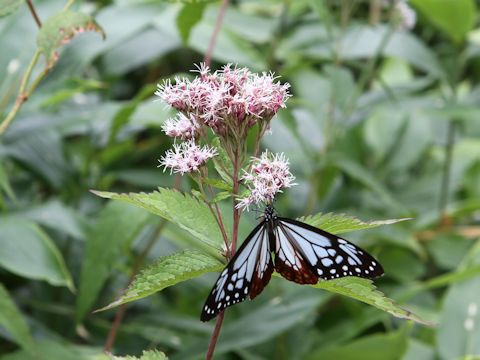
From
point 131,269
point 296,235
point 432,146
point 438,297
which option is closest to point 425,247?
point 438,297

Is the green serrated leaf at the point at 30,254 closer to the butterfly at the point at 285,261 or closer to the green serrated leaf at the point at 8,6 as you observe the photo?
the green serrated leaf at the point at 8,6

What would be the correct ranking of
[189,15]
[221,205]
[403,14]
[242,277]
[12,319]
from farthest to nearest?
[403,14], [221,205], [189,15], [12,319], [242,277]

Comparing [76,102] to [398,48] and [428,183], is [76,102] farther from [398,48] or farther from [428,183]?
[428,183]

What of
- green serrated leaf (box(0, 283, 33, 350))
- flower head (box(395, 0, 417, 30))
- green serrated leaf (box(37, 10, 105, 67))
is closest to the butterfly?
green serrated leaf (box(37, 10, 105, 67))

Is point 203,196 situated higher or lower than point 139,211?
higher

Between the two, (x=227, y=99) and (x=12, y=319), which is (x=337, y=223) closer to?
(x=227, y=99)

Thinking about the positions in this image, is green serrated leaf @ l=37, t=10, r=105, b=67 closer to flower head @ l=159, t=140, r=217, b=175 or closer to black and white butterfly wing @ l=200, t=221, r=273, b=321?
flower head @ l=159, t=140, r=217, b=175

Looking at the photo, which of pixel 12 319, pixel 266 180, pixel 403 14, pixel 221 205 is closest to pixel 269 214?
pixel 266 180
